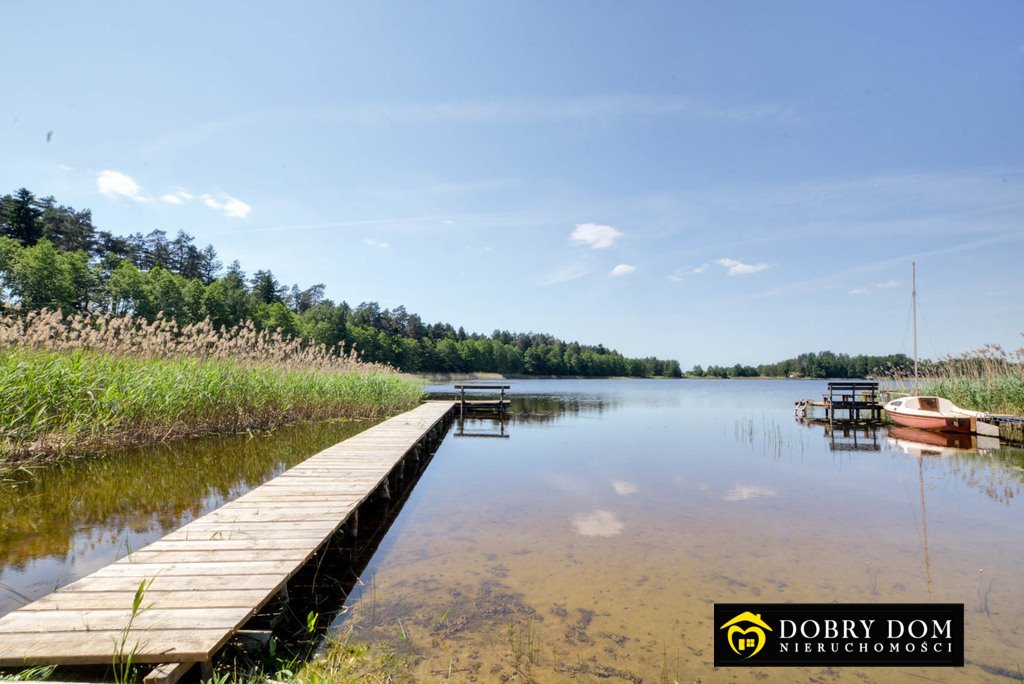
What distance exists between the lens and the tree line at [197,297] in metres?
44.1

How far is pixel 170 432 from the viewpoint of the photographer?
1013 centimetres

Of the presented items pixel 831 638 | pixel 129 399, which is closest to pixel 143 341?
pixel 129 399

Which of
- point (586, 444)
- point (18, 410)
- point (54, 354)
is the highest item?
point (54, 354)

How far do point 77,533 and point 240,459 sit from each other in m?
3.97

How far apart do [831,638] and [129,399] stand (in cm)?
1083

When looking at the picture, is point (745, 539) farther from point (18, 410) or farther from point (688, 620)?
point (18, 410)

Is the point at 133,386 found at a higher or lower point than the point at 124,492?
higher

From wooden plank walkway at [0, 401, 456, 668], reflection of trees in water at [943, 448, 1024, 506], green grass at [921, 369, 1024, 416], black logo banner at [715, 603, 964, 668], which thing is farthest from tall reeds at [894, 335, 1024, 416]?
wooden plank walkway at [0, 401, 456, 668]

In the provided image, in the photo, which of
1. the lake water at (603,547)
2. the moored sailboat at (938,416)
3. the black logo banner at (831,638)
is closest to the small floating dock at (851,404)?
the moored sailboat at (938,416)

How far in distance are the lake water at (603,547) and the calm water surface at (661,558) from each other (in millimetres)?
24

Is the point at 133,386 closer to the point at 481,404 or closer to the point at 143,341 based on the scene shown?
the point at 143,341

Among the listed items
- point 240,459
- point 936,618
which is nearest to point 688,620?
point 936,618

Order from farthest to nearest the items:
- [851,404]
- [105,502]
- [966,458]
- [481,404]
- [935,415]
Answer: [481,404] < [851,404] < [935,415] < [966,458] < [105,502]

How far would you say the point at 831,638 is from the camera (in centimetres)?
361
